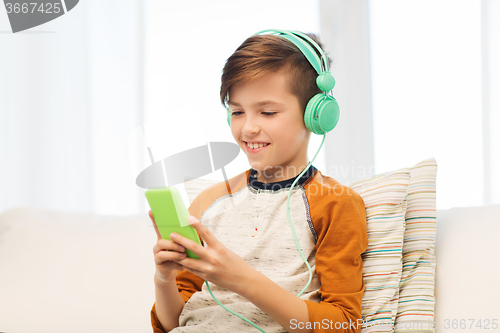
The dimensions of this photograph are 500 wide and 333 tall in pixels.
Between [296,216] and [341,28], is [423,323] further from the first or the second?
[341,28]

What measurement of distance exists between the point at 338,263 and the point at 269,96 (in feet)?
1.14

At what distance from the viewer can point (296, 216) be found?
2.73 ft

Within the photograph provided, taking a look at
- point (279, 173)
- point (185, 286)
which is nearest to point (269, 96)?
point (279, 173)

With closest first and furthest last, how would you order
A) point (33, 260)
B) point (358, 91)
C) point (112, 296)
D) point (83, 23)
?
point (112, 296) → point (33, 260) → point (358, 91) → point (83, 23)

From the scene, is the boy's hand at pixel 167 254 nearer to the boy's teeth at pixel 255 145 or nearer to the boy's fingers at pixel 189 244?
the boy's fingers at pixel 189 244

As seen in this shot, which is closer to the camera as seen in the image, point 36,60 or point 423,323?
point 423,323

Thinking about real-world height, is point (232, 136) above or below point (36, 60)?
below

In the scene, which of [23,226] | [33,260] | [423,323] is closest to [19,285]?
[33,260]

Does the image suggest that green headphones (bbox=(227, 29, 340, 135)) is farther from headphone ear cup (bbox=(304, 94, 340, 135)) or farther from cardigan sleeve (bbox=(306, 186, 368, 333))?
cardigan sleeve (bbox=(306, 186, 368, 333))

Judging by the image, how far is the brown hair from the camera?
819 millimetres

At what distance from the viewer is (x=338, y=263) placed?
0.77 meters

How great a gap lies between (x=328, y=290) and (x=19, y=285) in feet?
3.16

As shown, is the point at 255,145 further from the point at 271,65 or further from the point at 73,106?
the point at 73,106

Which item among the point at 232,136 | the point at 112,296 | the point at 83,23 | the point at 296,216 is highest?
the point at 83,23
